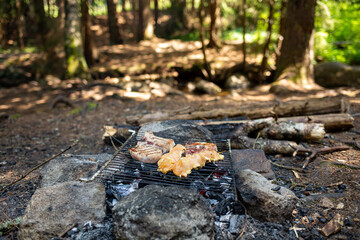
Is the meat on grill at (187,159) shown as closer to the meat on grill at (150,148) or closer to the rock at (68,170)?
the meat on grill at (150,148)

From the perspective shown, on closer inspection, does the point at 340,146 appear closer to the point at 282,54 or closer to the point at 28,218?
the point at 28,218

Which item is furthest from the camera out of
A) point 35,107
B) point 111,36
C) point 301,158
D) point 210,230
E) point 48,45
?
point 111,36

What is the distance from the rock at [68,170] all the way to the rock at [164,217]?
1.26 metres

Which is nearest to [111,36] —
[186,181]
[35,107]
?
[35,107]

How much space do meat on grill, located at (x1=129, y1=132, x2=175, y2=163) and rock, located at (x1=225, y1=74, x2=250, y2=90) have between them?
27.2 ft

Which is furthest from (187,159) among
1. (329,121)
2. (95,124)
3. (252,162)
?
(95,124)

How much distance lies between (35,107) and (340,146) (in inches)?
342

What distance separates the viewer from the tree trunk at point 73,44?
1037cm

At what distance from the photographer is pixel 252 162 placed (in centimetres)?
404

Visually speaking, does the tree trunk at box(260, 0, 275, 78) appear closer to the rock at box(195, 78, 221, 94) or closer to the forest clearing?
the forest clearing

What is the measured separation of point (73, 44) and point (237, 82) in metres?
7.01

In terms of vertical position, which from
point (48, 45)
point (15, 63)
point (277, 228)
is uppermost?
point (48, 45)

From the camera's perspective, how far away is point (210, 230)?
8.08ft

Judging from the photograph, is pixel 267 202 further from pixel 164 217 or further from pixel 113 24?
pixel 113 24
